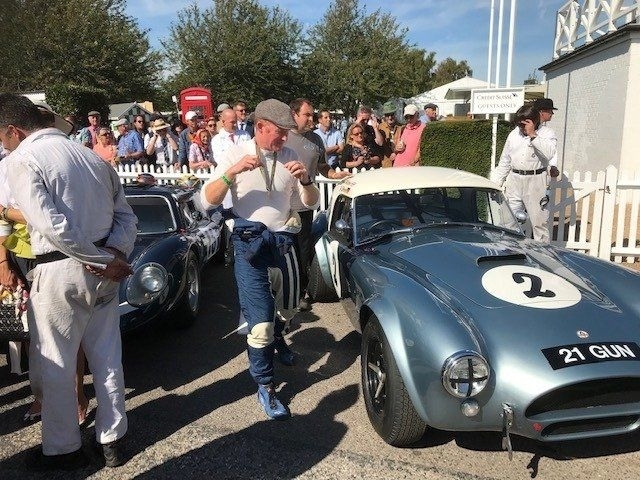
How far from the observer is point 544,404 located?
93.9 inches

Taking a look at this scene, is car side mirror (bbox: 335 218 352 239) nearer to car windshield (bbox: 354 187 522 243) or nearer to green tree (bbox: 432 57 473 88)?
car windshield (bbox: 354 187 522 243)

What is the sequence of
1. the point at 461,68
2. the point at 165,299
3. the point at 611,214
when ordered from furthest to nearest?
the point at 461,68, the point at 611,214, the point at 165,299

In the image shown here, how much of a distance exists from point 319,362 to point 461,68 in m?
76.5

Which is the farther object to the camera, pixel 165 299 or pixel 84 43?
pixel 84 43

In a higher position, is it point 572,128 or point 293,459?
point 572,128

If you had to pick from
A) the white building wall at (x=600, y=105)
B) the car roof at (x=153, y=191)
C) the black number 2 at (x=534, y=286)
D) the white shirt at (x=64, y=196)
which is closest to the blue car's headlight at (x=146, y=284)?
the white shirt at (x=64, y=196)

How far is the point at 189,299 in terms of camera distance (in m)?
4.75

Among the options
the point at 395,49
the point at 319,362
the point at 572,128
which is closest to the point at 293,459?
the point at 319,362

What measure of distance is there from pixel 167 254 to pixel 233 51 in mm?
24669

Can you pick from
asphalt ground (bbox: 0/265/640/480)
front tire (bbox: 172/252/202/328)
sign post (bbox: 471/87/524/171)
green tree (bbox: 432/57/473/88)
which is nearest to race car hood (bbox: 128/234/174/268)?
Answer: front tire (bbox: 172/252/202/328)

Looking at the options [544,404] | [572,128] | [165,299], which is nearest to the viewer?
[544,404]

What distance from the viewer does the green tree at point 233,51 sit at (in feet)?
87.9

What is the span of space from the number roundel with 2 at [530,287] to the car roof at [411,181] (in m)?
1.17

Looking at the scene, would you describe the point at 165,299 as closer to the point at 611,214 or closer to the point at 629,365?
the point at 629,365
